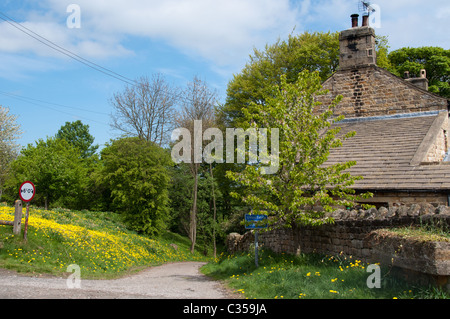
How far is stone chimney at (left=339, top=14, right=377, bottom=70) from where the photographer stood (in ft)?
67.6

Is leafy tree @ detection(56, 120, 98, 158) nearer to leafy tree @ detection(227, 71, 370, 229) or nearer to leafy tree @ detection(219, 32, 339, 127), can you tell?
leafy tree @ detection(219, 32, 339, 127)

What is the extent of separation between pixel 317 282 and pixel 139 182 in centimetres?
2298

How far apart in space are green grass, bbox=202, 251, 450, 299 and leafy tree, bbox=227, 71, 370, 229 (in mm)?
1147

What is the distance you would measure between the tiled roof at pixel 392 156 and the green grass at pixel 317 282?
13.8ft

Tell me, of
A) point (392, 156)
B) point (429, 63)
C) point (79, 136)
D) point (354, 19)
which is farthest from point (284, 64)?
point (79, 136)

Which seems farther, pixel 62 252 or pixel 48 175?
pixel 48 175

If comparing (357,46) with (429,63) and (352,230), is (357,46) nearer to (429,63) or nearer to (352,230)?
(352,230)

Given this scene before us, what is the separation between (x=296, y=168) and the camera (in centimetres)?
1111

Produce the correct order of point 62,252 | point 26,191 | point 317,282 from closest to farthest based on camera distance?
point 317,282, point 26,191, point 62,252

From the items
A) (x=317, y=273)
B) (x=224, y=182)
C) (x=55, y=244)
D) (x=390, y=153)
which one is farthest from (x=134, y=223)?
(x=317, y=273)

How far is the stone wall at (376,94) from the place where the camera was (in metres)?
19.2

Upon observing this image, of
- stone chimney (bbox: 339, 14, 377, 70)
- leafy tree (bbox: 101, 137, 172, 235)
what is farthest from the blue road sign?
leafy tree (bbox: 101, 137, 172, 235)

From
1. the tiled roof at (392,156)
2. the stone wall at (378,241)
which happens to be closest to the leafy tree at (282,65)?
the tiled roof at (392,156)

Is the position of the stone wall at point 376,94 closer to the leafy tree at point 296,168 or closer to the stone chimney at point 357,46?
the stone chimney at point 357,46
